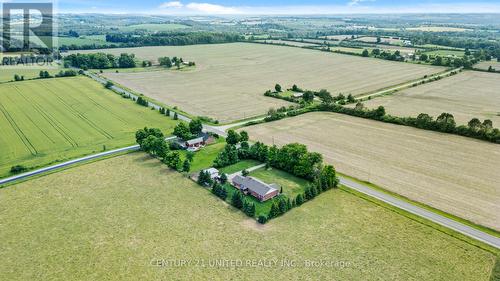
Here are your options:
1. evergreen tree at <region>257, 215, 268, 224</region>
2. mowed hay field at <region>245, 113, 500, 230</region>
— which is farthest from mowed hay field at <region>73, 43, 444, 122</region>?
evergreen tree at <region>257, 215, 268, 224</region>

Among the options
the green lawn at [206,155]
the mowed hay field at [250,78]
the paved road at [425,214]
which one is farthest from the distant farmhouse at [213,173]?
the mowed hay field at [250,78]

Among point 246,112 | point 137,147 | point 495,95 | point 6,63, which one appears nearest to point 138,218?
point 137,147

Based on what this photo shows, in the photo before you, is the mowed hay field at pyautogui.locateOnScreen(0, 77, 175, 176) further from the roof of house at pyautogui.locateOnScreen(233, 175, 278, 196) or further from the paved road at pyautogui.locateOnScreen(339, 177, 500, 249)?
the paved road at pyautogui.locateOnScreen(339, 177, 500, 249)

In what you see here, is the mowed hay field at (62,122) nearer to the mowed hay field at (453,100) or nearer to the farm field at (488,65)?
the mowed hay field at (453,100)

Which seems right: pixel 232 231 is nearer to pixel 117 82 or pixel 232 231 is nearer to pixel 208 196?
pixel 208 196

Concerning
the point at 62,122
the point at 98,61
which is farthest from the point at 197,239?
the point at 98,61

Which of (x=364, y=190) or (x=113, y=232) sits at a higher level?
(x=364, y=190)
